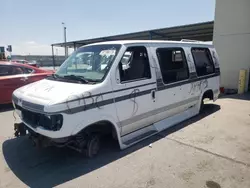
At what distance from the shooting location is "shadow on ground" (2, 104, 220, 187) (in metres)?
3.28

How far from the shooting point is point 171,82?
4957 millimetres

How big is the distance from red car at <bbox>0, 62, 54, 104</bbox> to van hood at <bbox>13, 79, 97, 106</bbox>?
12.7ft

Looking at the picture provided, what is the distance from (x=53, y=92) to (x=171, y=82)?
9.02ft

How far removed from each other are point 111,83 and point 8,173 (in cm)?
221

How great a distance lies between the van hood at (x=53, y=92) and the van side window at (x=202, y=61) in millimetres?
3558

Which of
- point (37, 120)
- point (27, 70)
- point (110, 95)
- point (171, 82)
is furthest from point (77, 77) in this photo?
point (27, 70)

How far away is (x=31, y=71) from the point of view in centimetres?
792

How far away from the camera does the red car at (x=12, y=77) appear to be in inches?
284

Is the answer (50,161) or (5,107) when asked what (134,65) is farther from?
(5,107)

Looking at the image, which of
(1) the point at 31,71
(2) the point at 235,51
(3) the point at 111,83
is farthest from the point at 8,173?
(2) the point at 235,51

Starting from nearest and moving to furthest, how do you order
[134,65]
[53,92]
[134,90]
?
[53,92] → [134,90] → [134,65]

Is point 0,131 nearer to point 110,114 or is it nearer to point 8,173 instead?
point 8,173

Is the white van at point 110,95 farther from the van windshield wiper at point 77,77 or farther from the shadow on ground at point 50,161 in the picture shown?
the shadow on ground at point 50,161

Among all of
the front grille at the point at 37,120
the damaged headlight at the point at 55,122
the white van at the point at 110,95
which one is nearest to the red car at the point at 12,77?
the white van at the point at 110,95
